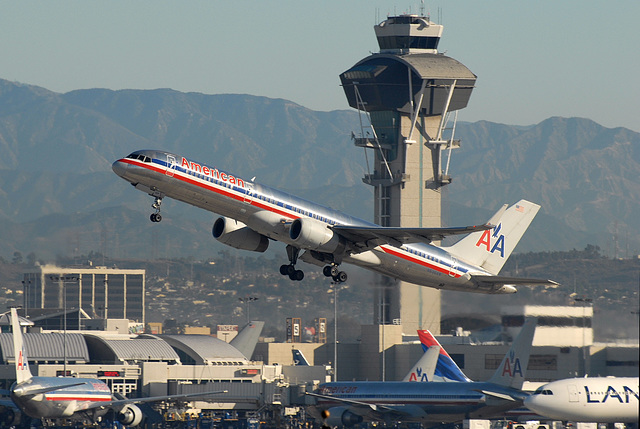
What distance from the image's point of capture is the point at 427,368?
293 feet

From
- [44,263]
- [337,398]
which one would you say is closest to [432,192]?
[44,263]

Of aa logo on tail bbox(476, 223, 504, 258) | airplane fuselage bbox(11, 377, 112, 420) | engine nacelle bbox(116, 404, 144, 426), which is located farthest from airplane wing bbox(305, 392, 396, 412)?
airplane fuselage bbox(11, 377, 112, 420)

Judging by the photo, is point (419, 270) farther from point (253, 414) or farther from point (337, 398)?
point (253, 414)

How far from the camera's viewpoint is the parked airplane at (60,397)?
85000 millimetres

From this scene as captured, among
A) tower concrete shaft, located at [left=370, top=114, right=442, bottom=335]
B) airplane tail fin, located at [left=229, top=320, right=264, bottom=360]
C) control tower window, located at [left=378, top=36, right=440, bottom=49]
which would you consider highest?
control tower window, located at [left=378, top=36, right=440, bottom=49]

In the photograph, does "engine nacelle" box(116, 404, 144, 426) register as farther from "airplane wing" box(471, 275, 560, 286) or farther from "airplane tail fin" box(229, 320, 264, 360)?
"airplane tail fin" box(229, 320, 264, 360)

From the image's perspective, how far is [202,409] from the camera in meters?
103

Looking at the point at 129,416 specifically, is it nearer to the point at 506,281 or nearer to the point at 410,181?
the point at 506,281

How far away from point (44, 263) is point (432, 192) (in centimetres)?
8142

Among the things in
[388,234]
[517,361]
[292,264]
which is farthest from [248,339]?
[388,234]

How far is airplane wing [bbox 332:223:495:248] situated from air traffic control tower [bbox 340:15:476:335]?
116m

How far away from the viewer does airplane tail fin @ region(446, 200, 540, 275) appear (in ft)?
265

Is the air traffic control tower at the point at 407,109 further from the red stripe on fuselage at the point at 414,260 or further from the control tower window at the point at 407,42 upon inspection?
the red stripe on fuselage at the point at 414,260

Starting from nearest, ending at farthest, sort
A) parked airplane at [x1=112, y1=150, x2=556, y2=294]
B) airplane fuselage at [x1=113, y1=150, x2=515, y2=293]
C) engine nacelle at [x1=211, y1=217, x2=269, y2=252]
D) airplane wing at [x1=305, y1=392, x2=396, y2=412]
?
airplane fuselage at [x1=113, y1=150, x2=515, y2=293], parked airplane at [x1=112, y1=150, x2=556, y2=294], engine nacelle at [x1=211, y1=217, x2=269, y2=252], airplane wing at [x1=305, y1=392, x2=396, y2=412]
